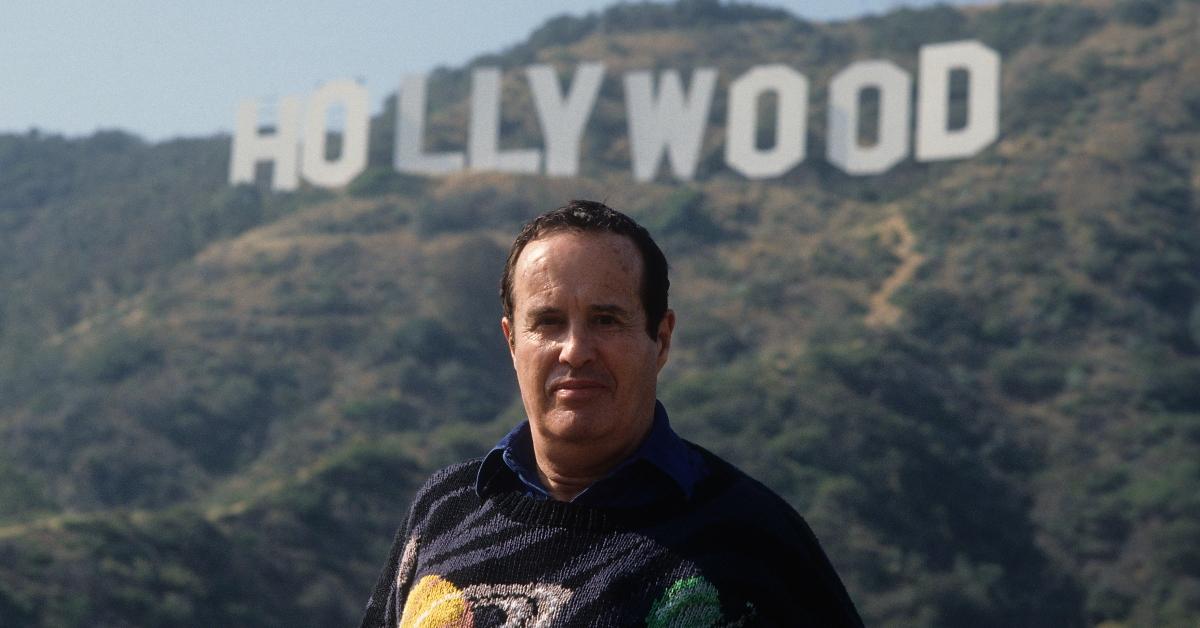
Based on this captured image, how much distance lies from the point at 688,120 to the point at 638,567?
3989 cm

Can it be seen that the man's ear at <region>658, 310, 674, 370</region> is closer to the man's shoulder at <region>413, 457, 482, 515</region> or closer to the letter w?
the man's shoulder at <region>413, 457, 482, 515</region>

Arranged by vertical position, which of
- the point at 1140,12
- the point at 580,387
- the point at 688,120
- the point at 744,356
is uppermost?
the point at 1140,12

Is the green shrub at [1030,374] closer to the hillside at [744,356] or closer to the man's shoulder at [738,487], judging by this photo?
the hillside at [744,356]

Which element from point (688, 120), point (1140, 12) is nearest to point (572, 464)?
point (688, 120)

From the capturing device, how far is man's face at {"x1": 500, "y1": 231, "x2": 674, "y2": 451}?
2.38 metres

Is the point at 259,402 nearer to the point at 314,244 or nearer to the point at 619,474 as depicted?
the point at 314,244

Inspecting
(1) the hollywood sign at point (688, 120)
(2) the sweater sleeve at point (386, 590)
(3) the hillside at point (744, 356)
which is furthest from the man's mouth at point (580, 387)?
(1) the hollywood sign at point (688, 120)

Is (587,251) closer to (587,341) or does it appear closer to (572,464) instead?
(587,341)

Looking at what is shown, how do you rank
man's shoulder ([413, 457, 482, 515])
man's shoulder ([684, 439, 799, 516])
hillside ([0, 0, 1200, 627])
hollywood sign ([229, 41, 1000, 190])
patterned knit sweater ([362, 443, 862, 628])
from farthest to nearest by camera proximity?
1. hollywood sign ([229, 41, 1000, 190])
2. hillside ([0, 0, 1200, 627])
3. man's shoulder ([413, 457, 482, 515])
4. man's shoulder ([684, 439, 799, 516])
5. patterned knit sweater ([362, 443, 862, 628])

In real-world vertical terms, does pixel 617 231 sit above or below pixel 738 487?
above

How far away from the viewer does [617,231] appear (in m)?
2.40

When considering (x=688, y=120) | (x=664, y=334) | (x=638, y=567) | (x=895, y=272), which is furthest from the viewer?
(x=895, y=272)

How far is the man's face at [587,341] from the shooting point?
2.38m

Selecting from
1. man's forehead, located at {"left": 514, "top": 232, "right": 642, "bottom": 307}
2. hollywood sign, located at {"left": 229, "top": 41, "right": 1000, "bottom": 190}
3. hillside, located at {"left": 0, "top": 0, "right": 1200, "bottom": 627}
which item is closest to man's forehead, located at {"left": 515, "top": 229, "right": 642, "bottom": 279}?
man's forehead, located at {"left": 514, "top": 232, "right": 642, "bottom": 307}
